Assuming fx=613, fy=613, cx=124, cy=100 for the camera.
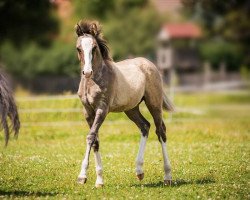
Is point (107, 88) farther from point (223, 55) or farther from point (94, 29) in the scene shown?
point (223, 55)

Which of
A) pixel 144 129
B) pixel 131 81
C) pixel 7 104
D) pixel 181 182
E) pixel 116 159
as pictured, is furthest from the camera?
pixel 116 159

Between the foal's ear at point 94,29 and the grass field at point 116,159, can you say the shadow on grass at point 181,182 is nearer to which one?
the grass field at point 116,159

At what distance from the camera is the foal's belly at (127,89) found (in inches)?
465

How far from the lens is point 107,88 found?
11469 millimetres

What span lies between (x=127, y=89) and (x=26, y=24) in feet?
139

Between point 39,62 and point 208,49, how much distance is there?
22676 millimetres

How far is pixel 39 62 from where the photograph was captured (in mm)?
52844

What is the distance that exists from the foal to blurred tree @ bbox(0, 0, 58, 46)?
3137cm

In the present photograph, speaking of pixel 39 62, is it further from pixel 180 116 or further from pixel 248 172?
pixel 248 172

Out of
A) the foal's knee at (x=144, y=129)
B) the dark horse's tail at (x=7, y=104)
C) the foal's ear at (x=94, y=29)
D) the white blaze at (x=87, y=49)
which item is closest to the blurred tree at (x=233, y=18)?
the foal's knee at (x=144, y=129)

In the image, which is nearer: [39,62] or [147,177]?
[147,177]

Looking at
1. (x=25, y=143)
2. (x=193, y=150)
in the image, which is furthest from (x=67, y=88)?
(x=193, y=150)

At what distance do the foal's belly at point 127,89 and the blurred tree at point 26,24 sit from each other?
3158 centimetres

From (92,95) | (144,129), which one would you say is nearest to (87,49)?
(92,95)
